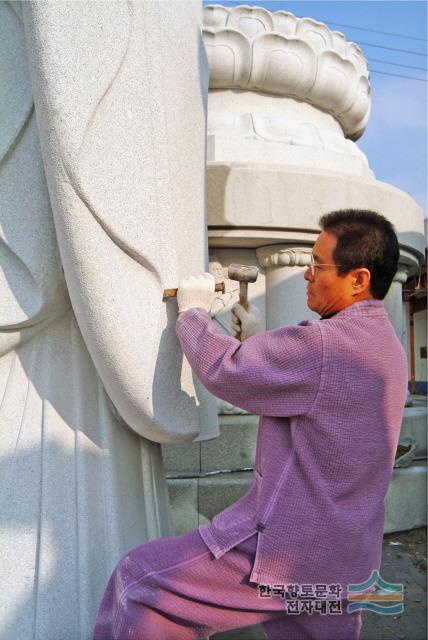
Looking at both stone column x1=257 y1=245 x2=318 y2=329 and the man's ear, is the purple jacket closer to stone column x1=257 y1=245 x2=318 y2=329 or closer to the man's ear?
the man's ear

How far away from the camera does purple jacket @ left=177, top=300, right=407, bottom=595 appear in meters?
1.13

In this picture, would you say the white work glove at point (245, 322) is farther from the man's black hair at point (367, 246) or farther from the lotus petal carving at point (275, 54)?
the lotus petal carving at point (275, 54)

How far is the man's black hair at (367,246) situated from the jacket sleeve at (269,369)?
7.6 inches

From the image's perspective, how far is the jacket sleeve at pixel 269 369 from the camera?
3.78 ft

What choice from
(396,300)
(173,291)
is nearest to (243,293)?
(173,291)

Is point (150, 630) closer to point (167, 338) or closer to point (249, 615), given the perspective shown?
point (249, 615)

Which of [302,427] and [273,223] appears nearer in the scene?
[302,427]

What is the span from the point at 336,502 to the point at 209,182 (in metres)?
1.97

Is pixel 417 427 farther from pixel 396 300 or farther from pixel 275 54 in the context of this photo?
pixel 275 54

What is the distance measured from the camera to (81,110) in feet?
4.47

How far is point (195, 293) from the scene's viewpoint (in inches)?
54.9

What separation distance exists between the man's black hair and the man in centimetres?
11

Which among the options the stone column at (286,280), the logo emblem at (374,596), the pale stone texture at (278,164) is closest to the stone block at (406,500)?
the pale stone texture at (278,164)

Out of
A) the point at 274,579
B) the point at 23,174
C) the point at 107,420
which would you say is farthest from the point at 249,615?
the point at 23,174
